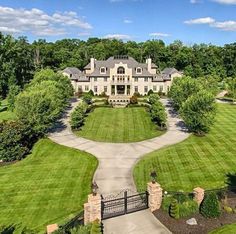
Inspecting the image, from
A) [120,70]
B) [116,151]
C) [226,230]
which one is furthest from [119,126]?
[226,230]

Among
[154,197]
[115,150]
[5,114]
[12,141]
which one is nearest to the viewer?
[154,197]

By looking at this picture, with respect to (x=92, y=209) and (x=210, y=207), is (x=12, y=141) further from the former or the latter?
(x=210, y=207)

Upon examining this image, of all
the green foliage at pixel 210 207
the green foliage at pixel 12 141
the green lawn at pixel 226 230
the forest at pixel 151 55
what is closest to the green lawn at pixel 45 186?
the green foliage at pixel 12 141

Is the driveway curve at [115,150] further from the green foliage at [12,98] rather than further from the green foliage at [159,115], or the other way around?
the green foliage at [12,98]

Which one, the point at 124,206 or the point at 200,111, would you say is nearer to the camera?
the point at 124,206

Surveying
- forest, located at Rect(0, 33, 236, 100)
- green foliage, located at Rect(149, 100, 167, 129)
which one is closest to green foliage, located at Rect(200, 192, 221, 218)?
green foliage, located at Rect(149, 100, 167, 129)

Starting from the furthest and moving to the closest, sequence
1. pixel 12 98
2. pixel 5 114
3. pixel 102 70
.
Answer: pixel 102 70
pixel 12 98
pixel 5 114
